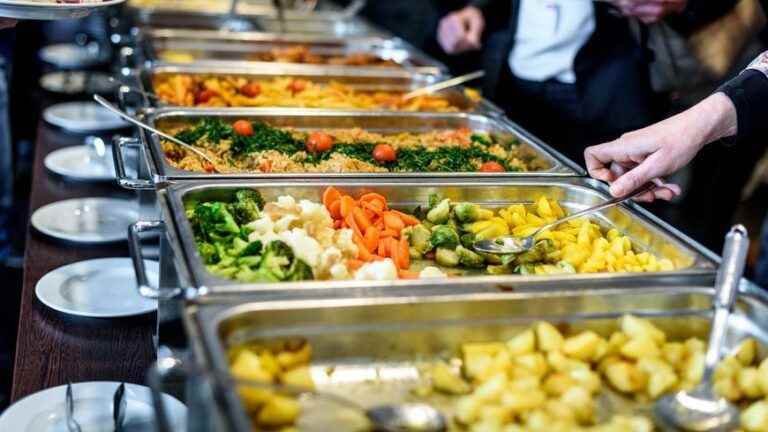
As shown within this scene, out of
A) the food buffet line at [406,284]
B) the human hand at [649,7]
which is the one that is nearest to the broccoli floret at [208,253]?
the food buffet line at [406,284]

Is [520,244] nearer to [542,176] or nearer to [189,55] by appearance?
[542,176]

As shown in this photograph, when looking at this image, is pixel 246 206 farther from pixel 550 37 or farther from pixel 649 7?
pixel 550 37

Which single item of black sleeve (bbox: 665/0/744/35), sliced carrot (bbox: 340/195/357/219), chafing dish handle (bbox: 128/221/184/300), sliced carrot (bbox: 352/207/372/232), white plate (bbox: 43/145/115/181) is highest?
black sleeve (bbox: 665/0/744/35)

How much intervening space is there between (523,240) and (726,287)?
1.80 ft

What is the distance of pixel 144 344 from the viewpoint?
2.11 metres

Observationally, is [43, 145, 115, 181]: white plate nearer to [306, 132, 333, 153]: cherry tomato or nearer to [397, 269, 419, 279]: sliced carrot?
[306, 132, 333, 153]: cherry tomato

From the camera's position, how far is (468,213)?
226cm

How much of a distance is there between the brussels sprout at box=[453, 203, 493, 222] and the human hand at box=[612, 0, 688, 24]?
1.51 metres

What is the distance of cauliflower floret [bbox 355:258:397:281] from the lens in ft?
5.93

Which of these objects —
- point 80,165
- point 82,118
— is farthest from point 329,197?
point 82,118

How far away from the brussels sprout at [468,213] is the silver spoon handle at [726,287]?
2.29 feet

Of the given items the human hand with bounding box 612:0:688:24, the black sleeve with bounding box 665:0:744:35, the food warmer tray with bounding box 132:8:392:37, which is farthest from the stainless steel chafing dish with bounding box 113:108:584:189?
the food warmer tray with bounding box 132:8:392:37

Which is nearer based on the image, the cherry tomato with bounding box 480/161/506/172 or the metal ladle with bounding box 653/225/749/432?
the metal ladle with bounding box 653/225/749/432

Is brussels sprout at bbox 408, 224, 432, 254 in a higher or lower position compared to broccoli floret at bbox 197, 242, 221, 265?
lower
